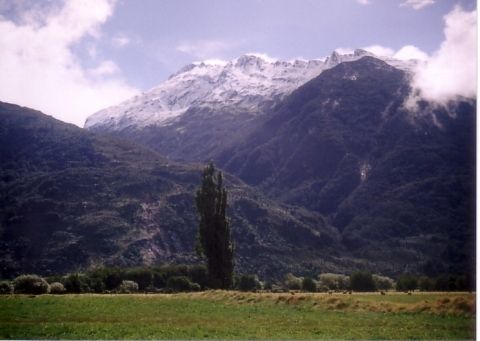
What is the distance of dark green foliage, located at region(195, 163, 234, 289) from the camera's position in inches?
1719

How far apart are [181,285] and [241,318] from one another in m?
45.0

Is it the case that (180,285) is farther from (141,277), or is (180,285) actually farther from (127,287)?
(141,277)

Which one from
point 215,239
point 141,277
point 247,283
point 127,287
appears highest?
Answer: point 215,239

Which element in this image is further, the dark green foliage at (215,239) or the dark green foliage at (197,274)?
the dark green foliage at (197,274)

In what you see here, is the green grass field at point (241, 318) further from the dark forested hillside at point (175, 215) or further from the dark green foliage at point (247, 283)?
the dark forested hillside at point (175, 215)

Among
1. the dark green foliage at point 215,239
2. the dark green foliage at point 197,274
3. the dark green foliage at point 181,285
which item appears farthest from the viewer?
the dark green foliage at point 197,274

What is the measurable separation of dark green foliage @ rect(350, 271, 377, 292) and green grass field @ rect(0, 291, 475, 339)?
38.0 meters

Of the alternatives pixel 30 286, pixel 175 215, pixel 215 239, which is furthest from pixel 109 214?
pixel 30 286

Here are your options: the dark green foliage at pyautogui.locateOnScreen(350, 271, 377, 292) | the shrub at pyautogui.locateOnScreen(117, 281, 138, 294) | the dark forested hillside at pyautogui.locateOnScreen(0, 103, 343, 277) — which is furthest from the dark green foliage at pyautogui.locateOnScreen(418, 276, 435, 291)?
the dark forested hillside at pyautogui.locateOnScreen(0, 103, 343, 277)

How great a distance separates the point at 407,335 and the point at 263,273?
105836mm

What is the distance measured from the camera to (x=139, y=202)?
145000 millimetres

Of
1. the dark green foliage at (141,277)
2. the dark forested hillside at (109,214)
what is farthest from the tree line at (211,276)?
the dark forested hillside at (109,214)

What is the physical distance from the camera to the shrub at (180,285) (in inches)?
2522

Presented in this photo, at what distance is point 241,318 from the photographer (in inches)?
876
